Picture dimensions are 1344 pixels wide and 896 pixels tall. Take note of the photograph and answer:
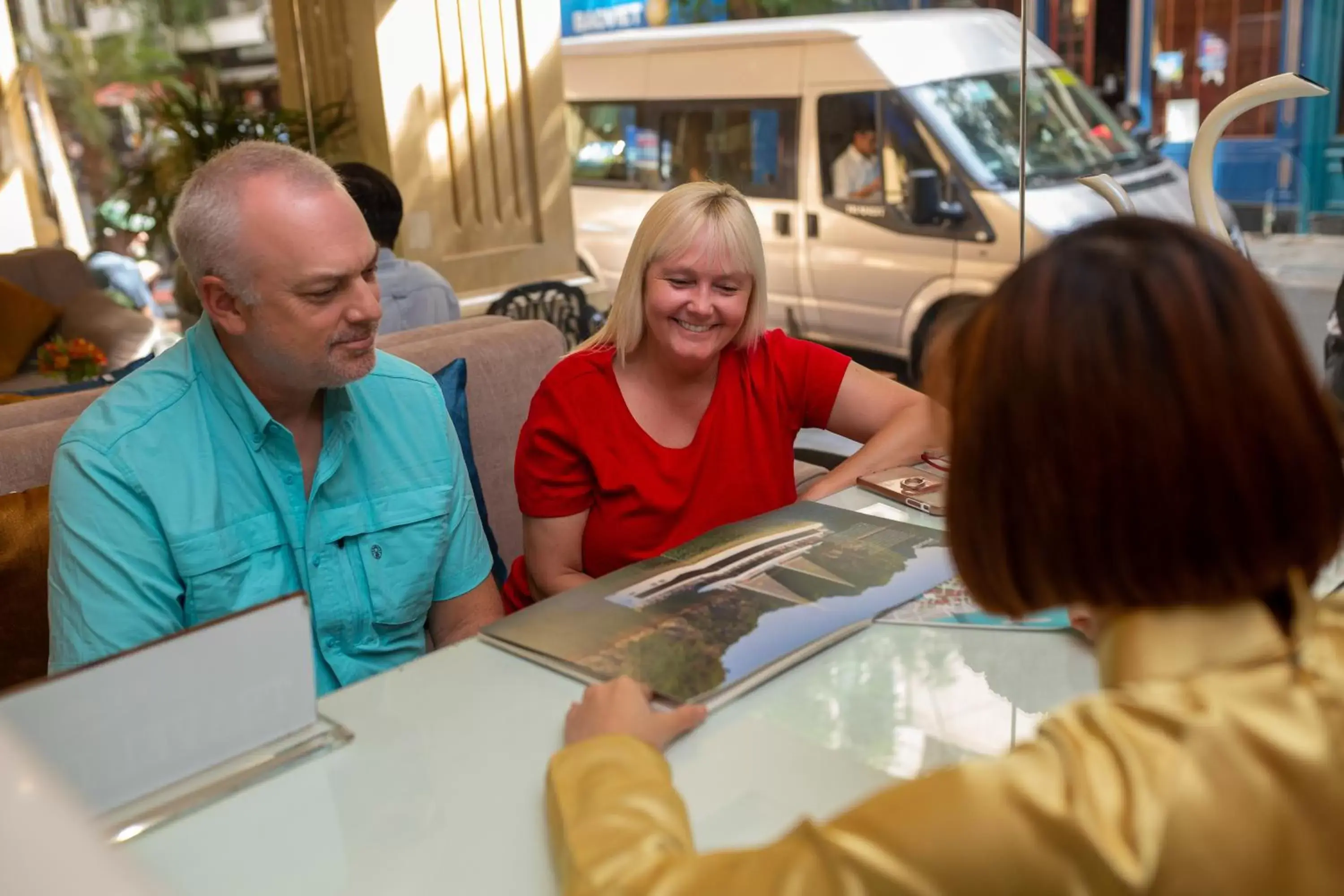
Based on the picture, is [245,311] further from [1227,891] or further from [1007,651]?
[1227,891]

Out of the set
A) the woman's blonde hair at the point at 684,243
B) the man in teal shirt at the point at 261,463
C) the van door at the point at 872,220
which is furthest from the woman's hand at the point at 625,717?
the van door at the point at 872,220

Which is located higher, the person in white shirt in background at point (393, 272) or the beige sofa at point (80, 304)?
the person in white shirt in background at point (393, 272)

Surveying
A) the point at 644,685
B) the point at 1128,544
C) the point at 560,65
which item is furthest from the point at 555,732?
the point at 560,65

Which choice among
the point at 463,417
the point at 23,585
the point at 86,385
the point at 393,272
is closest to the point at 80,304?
the point at 86,385

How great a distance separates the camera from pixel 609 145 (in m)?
4.77

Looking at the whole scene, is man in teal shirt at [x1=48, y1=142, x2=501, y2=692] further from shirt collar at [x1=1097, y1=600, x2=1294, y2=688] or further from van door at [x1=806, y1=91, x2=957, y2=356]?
van door at [x1=806, y1=91, x2=957, y2=356]

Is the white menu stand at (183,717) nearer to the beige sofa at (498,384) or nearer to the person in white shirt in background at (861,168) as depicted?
the beige sofa at (498,384)

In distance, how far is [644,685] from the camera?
1.11 m

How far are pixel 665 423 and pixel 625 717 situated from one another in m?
0.95

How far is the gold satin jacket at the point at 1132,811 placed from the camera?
2.01 feet

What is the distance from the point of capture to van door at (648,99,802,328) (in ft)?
14.3

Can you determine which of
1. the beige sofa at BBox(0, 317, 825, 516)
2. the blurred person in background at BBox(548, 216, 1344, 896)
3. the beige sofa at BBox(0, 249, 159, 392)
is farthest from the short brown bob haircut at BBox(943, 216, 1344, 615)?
the beige sofa at BBox(0, 249, 159, 392)

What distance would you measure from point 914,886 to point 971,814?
5 cm

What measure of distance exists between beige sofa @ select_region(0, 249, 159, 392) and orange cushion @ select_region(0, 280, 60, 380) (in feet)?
0.20
